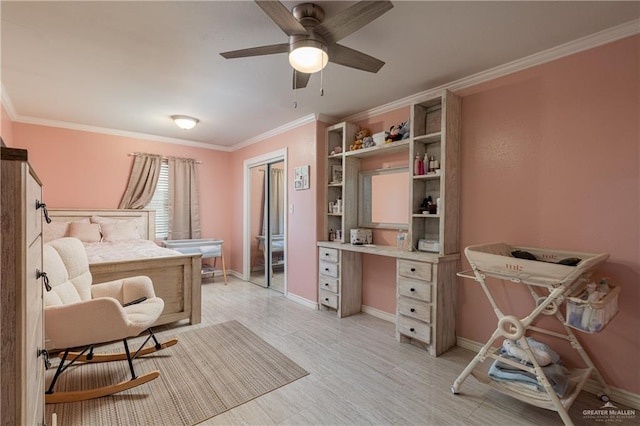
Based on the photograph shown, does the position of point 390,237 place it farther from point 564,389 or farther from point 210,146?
point 210,146

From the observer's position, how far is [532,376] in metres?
1.86

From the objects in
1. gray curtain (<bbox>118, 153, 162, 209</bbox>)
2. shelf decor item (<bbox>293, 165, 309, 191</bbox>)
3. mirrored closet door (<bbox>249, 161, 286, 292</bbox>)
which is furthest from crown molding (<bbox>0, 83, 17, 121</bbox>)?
shelf decor item (<bbox>293, 165, 309, 191</bbox>)

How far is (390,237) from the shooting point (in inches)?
134

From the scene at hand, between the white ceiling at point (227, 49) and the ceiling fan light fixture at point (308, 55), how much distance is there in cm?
27

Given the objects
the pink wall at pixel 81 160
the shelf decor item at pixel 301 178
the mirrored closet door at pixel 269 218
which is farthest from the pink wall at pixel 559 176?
the mirrored closet door at pixel 269 218

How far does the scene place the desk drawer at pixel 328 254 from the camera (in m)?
3.52

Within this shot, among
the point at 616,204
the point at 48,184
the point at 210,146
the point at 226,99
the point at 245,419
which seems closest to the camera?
the point at 245,419

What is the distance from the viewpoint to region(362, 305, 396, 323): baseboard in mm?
3357

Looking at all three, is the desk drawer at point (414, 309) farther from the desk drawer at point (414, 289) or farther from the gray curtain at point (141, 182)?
the gray curtain at point (141, 182)

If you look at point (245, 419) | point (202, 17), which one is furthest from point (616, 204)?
point (202, 17)

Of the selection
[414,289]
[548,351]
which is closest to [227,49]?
[414,289]

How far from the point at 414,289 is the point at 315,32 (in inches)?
87.3

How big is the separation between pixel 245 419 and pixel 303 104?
3003 millimetres

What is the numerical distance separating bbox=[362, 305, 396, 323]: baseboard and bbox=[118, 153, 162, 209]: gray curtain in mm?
3907
